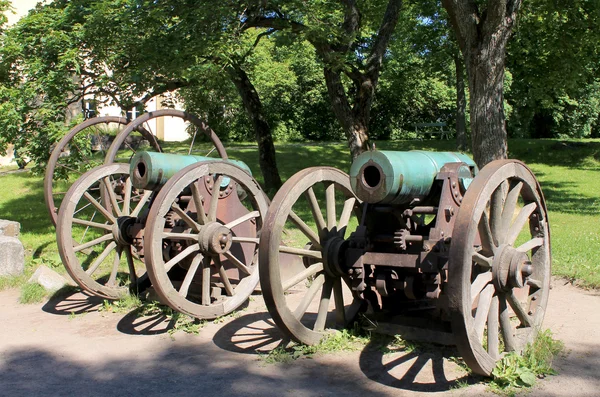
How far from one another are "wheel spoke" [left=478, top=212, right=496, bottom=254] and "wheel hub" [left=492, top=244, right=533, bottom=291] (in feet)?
0.22

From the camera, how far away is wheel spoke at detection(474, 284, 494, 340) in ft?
13.5

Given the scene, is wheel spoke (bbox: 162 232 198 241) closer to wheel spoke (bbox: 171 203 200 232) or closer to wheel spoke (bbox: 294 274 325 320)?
wheel spoke (bbox: 171 203 200 232)

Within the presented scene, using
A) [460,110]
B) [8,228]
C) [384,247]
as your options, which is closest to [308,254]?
[384,247]

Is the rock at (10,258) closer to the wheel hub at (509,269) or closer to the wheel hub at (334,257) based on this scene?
the wheel hub at (334,257)

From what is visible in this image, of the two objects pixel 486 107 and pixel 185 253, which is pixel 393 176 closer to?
pixel 185 253

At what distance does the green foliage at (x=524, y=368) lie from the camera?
4.24 m

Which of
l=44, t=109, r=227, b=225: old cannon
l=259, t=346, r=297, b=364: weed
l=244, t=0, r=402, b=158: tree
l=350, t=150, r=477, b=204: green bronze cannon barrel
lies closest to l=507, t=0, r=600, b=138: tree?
l=244, t=0, r=402, b=158: tree

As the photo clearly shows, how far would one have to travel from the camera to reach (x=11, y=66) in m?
10.6

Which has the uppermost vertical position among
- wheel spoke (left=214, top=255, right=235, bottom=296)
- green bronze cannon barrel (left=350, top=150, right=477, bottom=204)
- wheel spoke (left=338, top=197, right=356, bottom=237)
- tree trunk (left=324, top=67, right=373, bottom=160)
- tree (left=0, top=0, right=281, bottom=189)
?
tree (left=0, top=0, right=281, bottom=189)

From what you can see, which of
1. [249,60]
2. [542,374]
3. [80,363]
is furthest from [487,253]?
[249,60]

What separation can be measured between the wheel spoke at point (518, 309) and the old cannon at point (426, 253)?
0.04ft

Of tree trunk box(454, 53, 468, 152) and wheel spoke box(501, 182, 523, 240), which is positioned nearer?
wheel spoke box(501, 182, 523, 240)

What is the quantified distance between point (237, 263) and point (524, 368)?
9.73 feet

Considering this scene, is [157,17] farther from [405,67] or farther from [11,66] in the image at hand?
[405,67]
